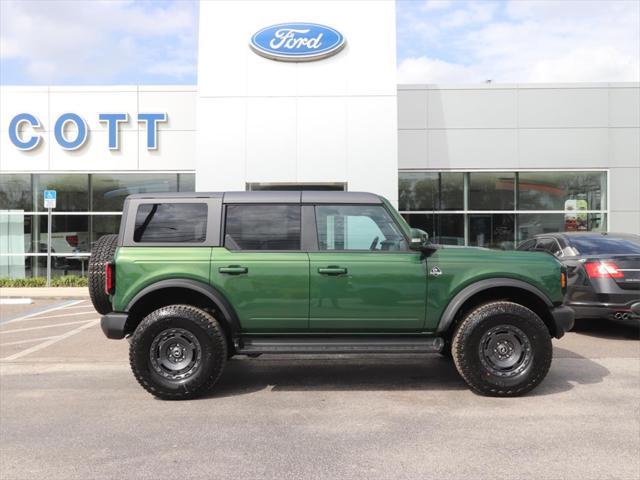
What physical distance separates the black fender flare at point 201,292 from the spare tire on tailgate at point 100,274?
1.37 ft

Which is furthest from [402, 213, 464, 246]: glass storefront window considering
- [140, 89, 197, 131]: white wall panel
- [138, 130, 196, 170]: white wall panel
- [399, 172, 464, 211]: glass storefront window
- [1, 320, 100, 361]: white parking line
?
[1, 320, 100, 361]: white parking line

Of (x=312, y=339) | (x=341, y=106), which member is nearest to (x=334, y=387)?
(x=312, y=339)

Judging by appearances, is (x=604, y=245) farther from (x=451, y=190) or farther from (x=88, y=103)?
(x=88, y=103)

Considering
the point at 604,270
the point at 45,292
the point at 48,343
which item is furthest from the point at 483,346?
the point at 45,292

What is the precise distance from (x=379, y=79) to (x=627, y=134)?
26.2ft

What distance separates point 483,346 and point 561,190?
504 inches

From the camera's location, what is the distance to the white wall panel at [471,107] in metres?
15.7

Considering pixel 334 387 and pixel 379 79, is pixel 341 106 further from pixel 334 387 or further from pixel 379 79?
pixel 334 387

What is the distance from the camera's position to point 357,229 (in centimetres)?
523

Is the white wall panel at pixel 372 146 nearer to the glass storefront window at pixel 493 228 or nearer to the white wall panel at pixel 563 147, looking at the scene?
the glass storefront window at pixel 493 228

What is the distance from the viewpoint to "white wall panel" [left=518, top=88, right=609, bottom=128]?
51.4 feet

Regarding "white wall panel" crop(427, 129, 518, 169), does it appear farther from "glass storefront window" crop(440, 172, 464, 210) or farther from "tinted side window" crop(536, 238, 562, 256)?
"tinted side window" crop(536, 238, 562, 256)

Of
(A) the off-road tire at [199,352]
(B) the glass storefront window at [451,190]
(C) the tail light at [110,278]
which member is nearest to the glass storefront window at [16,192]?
(B) the glass storefront window at [451,190]

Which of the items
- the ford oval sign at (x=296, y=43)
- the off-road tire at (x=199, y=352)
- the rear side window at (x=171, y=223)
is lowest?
the off-road tire at (x=199, y=352)
